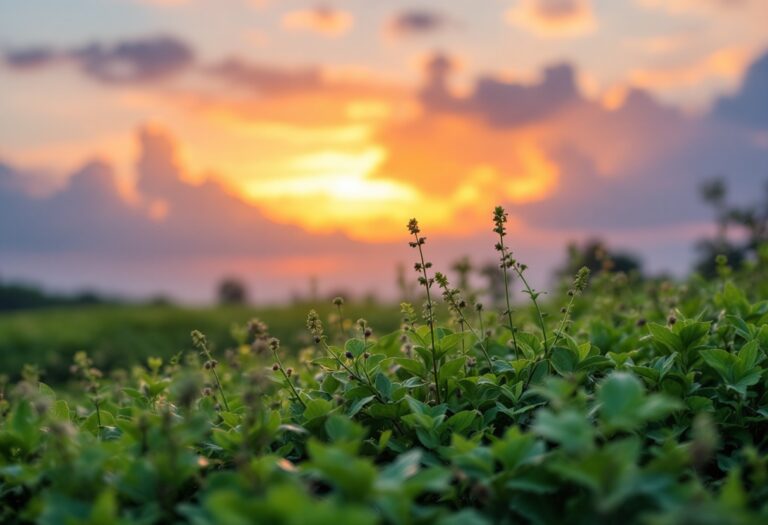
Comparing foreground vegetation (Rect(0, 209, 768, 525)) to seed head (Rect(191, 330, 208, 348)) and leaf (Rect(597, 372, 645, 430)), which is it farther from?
seed head (Rect(191, 330, 208, 348))

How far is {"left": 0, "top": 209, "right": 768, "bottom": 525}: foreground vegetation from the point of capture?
2.44 metres

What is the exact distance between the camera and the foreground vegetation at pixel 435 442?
2438 mm

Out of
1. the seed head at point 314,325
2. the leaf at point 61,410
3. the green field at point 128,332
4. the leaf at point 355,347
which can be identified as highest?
the seed head at point 314,325

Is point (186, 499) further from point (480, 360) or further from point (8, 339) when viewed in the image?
point (8, 339)

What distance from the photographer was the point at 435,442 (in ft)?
10.6

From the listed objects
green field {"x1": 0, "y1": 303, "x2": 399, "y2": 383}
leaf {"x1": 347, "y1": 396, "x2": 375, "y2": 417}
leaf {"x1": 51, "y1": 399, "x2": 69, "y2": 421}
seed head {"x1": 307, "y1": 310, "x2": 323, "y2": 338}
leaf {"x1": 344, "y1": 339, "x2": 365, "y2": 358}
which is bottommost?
green field {"x1": 0, "y1": 303, "x2": 399, "y2": 383}

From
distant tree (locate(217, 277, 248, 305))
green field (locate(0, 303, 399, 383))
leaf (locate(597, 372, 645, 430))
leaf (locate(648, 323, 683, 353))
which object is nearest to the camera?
leaf (locate(597, 372, 645, 430))

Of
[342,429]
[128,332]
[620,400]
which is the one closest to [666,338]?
[620,400]

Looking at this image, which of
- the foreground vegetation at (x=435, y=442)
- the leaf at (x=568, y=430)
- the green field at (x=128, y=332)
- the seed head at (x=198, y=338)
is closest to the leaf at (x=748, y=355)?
the foreground vegetation at (x=435, y=442)

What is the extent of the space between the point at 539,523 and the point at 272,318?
1554 cm

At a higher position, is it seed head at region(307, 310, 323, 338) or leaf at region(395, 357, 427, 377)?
seed head at region(307, 310, 323, 338)

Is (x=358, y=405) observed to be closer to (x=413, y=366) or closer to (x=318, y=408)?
(x=318, y=408)

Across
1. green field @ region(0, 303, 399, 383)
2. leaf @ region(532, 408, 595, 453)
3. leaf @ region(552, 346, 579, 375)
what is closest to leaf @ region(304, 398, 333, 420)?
leaf @ region(552, 346, 579, 375)

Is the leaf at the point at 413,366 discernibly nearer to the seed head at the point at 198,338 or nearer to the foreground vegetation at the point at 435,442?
the foreground vegetation at the point at 435,442
